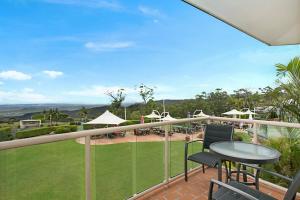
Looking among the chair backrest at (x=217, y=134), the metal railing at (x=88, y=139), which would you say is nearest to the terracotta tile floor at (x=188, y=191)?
the metal railing at (x=88, y=139)

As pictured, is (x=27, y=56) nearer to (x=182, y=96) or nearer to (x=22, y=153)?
(x=182, y=96)

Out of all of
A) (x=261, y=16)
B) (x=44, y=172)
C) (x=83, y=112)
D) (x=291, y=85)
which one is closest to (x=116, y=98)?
(x=83, y=112)

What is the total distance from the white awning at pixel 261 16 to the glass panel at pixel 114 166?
7.60 feet

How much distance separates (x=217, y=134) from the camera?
3811 millimetres

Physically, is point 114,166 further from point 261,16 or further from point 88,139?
point 261,16

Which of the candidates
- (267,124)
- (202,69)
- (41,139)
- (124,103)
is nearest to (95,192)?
(41,139)

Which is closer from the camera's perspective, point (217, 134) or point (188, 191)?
point (188, 191)

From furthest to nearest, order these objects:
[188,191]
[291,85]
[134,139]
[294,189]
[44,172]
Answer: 1. [291,85]
2. [188,191]
3. [134,139]
4. [44,172]
5. [294,189]

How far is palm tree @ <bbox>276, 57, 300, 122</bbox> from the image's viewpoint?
4.18 meters

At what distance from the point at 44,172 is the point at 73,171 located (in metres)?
0.32

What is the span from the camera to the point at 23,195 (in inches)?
84.3

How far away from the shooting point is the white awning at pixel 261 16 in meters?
3.44

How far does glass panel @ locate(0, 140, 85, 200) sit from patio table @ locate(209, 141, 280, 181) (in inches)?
65.9

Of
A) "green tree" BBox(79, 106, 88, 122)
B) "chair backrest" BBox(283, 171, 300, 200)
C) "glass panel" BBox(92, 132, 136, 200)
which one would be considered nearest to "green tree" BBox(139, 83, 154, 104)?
"green tree" BBox(79, 106, 88, 122)
